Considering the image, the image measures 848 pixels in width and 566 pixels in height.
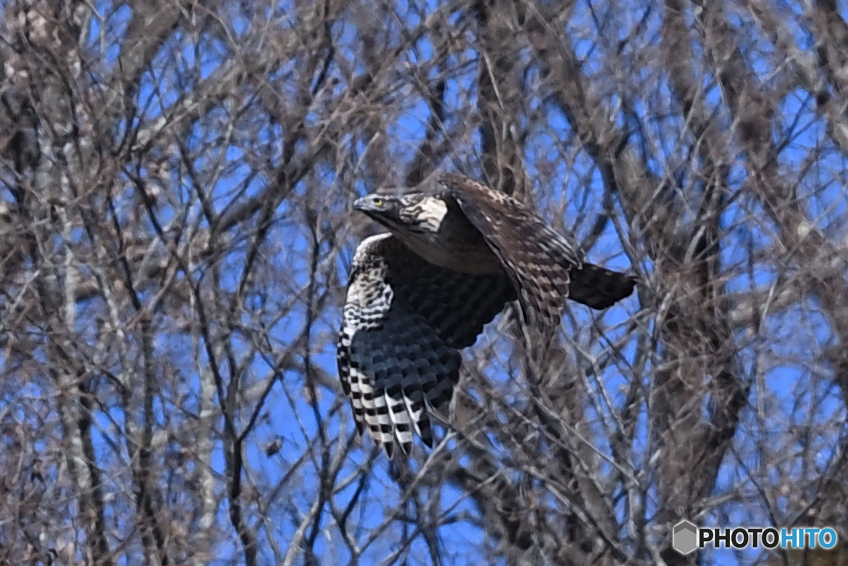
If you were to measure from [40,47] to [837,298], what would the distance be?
468 cm

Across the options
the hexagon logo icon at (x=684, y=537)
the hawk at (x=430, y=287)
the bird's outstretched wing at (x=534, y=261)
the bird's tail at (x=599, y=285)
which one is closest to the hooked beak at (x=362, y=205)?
the hawk at (x=430, y=287)

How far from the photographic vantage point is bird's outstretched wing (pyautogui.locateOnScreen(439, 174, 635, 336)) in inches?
259

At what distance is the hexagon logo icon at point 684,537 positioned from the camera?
8.55 meters

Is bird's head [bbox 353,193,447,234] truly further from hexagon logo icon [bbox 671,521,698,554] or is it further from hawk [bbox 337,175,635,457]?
hexagon logo icon [bbox 671,521,698,554]

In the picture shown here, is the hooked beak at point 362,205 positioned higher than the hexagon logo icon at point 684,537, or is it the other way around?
the hooked beak at point 362,205

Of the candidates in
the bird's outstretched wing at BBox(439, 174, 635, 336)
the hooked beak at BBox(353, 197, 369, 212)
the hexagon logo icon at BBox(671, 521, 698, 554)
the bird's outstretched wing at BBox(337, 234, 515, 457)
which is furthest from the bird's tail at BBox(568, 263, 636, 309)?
the hexagon logo icon at BBox(671, 521, 698, 554)

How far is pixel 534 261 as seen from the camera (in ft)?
22.2

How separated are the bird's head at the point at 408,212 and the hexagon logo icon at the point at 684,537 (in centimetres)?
211

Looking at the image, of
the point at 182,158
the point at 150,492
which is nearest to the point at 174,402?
the point at 150,492

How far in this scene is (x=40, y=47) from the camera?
986 cm

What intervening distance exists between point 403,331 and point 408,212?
2.04 feet

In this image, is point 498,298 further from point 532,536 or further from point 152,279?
point 152,279

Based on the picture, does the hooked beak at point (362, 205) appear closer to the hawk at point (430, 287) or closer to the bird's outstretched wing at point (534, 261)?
the hawk at point (430, 287)

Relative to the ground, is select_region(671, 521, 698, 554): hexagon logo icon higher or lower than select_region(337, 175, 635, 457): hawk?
lower
